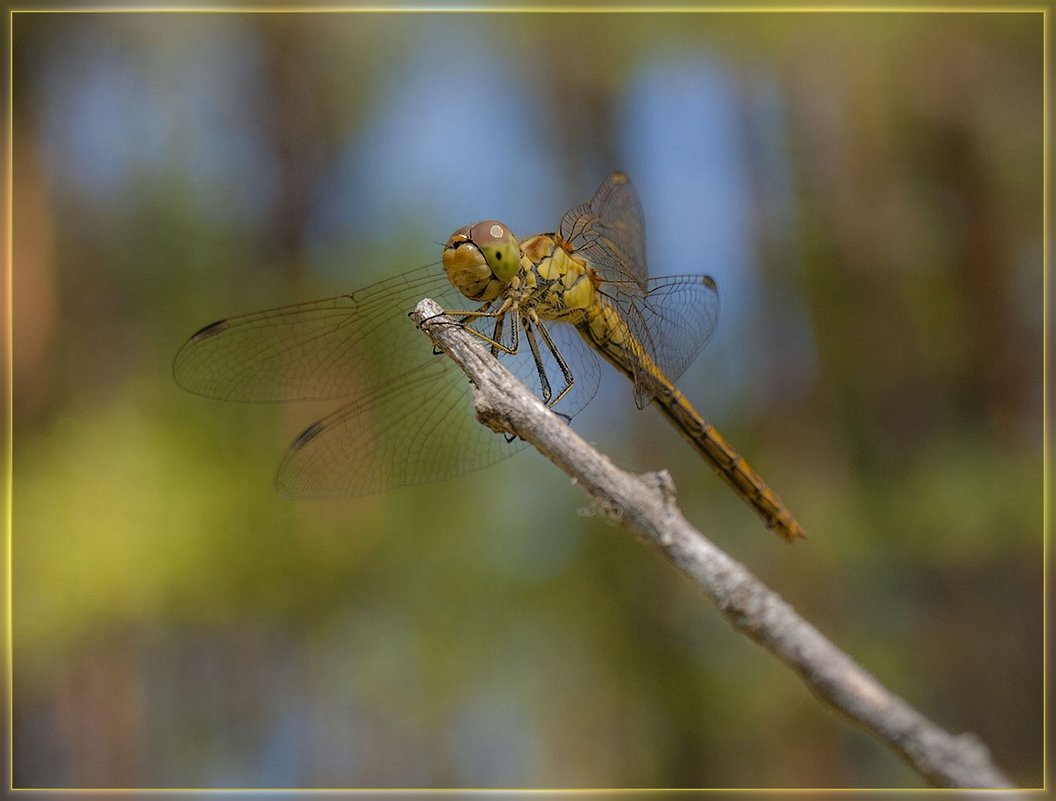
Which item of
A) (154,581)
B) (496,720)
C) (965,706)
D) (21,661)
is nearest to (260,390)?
(154,581)

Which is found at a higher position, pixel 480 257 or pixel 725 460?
pixel 480 257

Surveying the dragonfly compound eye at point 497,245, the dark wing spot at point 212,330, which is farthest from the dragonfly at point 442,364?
the dragonfly compound eye at point 497,245

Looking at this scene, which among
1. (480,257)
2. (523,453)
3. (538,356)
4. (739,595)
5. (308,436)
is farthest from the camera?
(523,453)

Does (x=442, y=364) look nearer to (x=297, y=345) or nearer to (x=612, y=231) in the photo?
(x=297, y=345)

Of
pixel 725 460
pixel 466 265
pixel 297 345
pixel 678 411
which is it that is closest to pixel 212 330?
pixel 297 345

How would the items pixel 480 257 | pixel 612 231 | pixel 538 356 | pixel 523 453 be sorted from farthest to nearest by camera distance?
1. pixel 523 453
2. pixel 612 231
3. pixel 538 356
4. pixel 480 257

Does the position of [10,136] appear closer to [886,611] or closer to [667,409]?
[667,409]
